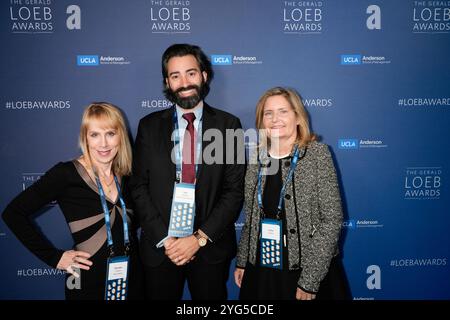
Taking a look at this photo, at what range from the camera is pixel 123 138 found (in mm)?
2027

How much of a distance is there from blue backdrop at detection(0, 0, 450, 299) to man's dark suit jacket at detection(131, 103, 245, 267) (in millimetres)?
677

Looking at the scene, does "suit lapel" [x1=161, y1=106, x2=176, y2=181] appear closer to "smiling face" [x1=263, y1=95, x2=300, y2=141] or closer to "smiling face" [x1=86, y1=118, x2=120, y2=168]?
"smiling face" [x1=86, y1=118, x2=120, y2=168]

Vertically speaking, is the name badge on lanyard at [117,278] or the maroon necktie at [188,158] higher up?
the maroon necktie at [188,158]

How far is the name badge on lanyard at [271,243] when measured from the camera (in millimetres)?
1894

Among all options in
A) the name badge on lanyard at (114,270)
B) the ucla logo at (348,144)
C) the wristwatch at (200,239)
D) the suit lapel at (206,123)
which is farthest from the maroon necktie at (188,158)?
the ucla logo at (348,144)

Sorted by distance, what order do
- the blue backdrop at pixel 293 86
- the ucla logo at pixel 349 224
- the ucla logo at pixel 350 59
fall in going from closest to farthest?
the blue backdrop at pixel 293 86 → the ucla logo at pixel 350 59 → the ucla logo at pixel 349 224

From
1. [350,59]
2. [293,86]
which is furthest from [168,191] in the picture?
[350,59]

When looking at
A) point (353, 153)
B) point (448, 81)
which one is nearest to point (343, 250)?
point (353, 153)

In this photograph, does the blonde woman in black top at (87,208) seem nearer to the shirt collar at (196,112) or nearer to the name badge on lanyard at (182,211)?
the name badge on lanyard at (182,211)

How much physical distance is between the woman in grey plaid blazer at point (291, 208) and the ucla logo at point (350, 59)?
1030 mm

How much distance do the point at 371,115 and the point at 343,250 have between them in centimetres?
129

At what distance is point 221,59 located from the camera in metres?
2.65

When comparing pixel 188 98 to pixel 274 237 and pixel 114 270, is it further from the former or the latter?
pixel 114 270

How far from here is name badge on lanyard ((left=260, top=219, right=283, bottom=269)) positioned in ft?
6.21
